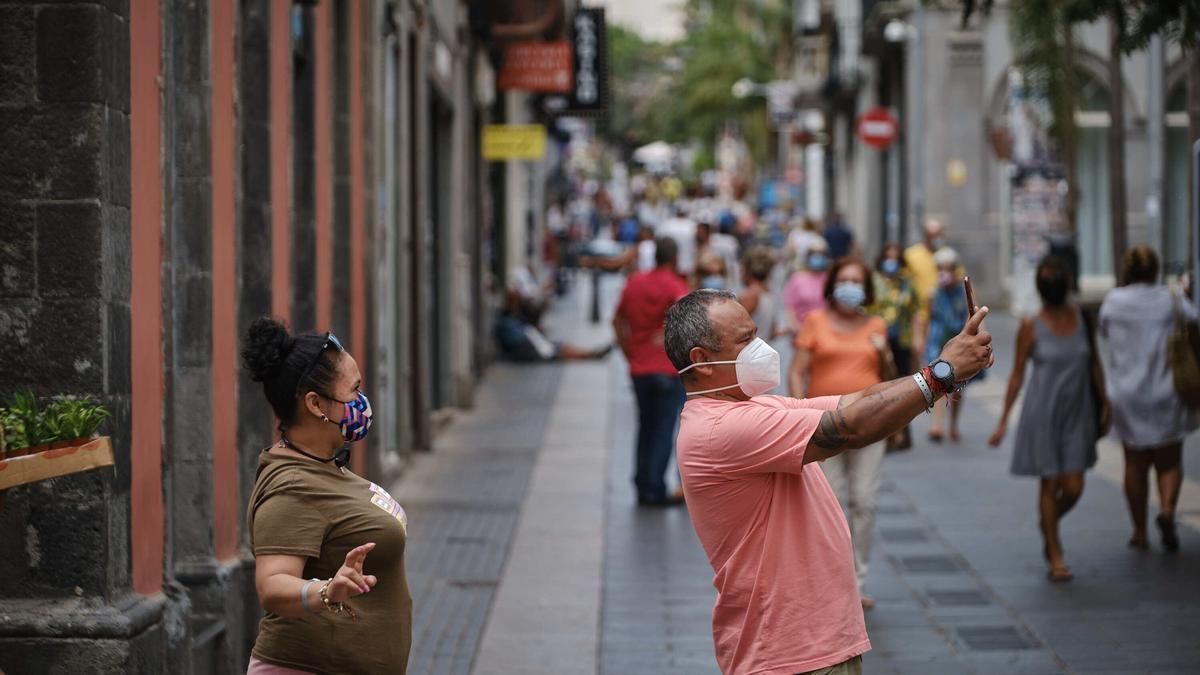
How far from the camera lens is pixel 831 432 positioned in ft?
14.8

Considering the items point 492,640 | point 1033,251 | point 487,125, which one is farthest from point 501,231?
point 492,640

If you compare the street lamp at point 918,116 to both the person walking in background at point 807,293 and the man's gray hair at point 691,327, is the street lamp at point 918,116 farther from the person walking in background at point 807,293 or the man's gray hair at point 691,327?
the man's gray hair at point 691,327

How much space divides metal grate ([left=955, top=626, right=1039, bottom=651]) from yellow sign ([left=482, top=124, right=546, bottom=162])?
14.2 meters

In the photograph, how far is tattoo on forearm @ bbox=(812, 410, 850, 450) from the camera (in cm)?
449

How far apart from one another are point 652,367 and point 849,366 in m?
3.48

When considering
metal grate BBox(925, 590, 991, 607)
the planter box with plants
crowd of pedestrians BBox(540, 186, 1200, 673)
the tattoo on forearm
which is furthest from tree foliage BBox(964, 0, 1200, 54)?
the planter box with plants

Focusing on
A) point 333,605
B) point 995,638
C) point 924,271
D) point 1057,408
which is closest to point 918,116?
point 924,271

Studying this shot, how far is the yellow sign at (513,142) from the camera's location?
74.2ft

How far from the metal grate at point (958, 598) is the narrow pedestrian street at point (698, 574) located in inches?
0.6

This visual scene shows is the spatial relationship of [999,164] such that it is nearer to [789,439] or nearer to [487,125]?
[487,125]

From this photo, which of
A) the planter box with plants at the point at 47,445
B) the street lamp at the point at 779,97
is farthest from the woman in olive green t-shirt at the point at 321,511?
the street lamp at the point at 779,97

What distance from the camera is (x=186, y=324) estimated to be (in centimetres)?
758

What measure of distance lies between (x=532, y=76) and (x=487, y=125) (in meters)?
0.87

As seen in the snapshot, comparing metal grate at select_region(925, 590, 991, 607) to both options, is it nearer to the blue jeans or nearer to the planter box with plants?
the blue jeans
